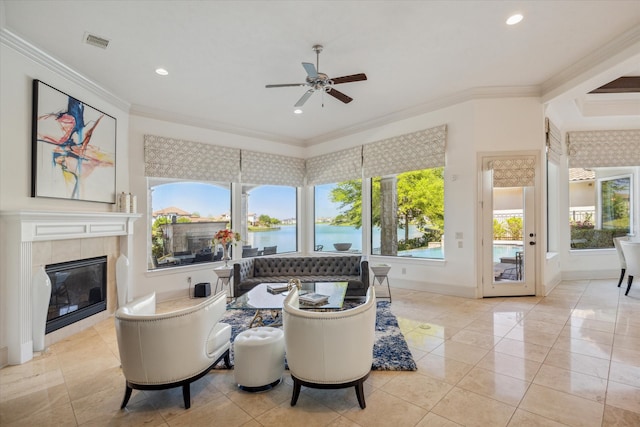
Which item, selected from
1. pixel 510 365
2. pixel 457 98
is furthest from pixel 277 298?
pixel 457 98

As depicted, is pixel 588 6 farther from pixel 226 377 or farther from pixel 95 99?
pixel 95 99

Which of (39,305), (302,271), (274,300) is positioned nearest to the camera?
(39,305)

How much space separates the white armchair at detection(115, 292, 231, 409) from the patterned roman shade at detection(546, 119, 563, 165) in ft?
21.0

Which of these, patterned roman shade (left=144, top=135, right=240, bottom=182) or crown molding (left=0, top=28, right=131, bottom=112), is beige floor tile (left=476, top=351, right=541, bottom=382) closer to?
patterned roman shade (left=144, top=135, right=240, bottom=182)

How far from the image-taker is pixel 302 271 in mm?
5711

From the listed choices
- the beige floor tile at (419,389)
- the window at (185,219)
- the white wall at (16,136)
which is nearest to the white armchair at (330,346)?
the beige floor tile at (419,389)

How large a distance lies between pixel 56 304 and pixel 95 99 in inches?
114

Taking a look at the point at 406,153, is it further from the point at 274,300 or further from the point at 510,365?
the point at 510,365

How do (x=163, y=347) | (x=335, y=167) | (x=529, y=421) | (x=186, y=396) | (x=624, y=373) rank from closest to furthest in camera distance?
1. (x=529, y=421)
2. (x=163, y=347)
3. (x=186, y=396)
4. (x=624, y=373)
5. (x=335, y=167)

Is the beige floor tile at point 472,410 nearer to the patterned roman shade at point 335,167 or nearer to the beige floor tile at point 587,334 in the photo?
the beige floor tile at point 587,334

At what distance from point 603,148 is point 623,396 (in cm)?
596

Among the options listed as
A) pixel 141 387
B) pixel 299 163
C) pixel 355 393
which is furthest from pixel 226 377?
pixel 299 163

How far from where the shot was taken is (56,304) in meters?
3.80

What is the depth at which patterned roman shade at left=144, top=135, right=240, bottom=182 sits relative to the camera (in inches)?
215
